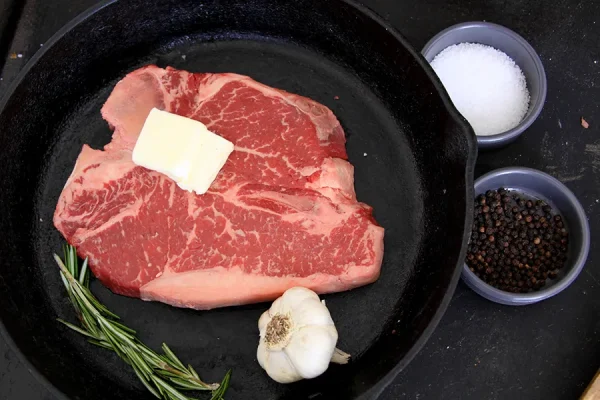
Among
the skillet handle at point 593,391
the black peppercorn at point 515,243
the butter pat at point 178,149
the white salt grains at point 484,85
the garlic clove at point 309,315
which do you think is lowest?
the skillet handle at point 593,391

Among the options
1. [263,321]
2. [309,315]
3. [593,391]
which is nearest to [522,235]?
[593,391]

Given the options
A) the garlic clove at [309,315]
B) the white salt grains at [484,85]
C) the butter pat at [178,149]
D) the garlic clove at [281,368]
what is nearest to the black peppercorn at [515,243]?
the white salt grains at [484,85]

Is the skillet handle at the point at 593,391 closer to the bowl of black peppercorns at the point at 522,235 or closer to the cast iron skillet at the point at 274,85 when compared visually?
the bowl of black peppercorns at the point at 522,235

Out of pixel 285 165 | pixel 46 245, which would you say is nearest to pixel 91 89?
pixel 46 245

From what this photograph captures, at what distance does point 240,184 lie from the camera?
1.74 meters

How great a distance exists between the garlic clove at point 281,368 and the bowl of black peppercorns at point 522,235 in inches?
22.5

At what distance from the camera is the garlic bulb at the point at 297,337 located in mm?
1589

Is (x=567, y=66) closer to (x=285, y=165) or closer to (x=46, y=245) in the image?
(x=285, y=165)

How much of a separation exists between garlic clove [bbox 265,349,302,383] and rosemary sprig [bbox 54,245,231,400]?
0.41 feet

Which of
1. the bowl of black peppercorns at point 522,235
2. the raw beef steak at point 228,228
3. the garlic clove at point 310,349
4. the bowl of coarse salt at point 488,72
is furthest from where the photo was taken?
the bowl of coarse salt at point 488,72

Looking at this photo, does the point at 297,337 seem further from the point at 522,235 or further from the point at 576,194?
the point at 576,194

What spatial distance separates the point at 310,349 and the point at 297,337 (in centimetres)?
4

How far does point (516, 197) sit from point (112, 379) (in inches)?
51.5

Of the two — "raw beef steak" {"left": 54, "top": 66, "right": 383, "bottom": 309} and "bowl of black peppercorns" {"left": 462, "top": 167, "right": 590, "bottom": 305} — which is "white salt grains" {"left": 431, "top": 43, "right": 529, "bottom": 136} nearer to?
"bowl of black peppercorns" {"left": 462, "top": 167, "right": 590, "bottom": 305}
